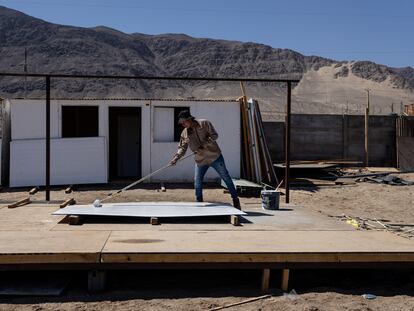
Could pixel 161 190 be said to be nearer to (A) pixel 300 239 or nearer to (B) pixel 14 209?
(B) pixel 14 209

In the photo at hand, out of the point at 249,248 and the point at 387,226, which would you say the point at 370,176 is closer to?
the point at 387,226

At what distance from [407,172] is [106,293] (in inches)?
643

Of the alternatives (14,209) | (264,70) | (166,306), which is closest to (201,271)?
(166,306)

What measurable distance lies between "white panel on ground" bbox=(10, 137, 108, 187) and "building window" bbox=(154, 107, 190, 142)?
1649 mm

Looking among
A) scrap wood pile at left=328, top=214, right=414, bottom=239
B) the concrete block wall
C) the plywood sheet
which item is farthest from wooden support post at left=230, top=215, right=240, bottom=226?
the concrete block wall

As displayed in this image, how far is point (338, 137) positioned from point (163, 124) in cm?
787

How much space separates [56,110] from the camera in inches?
577

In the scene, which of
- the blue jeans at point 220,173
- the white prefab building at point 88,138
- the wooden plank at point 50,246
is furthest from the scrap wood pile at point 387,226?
the white prefab building at point 88,138

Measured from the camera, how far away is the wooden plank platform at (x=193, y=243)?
4723 millimetres

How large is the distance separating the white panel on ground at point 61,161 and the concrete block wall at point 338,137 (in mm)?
7009

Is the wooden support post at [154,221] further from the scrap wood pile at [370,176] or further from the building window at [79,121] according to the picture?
the scrap wood pile at [370,176]

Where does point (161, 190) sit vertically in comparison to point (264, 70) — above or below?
below

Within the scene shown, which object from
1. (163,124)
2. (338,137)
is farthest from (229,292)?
(338,137)

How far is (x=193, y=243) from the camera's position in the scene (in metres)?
5.17
